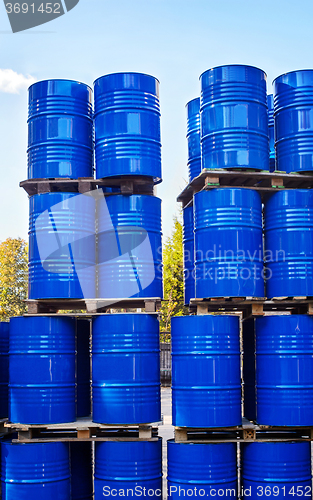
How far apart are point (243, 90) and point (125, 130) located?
4.48 feet

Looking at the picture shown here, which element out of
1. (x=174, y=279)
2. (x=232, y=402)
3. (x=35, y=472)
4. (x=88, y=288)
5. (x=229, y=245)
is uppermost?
(x=174, y=279)

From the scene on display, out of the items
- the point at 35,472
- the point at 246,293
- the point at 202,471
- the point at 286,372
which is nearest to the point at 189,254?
the point at 246,293

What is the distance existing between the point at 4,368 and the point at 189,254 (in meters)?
2.62

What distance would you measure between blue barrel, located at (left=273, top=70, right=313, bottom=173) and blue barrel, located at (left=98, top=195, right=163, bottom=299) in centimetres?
163

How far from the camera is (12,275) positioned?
32875 millimetres

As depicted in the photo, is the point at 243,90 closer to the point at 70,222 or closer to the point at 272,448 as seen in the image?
the point at 70,222

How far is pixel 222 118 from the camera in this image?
6273 millimetres

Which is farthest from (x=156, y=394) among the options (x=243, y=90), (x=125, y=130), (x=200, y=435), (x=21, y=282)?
(x=21, y=282)

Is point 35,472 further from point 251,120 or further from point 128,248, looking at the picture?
point 251,120

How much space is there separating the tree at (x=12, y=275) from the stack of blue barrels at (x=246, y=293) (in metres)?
27.2

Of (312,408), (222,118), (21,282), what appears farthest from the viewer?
(21,282)

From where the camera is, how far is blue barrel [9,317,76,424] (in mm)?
6074

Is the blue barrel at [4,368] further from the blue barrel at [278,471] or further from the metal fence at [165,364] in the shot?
the metal fence at [165,364]

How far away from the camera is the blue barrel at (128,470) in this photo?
5.91 metres
